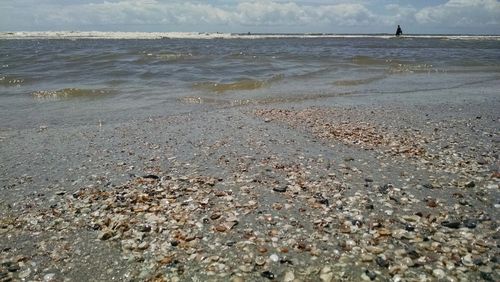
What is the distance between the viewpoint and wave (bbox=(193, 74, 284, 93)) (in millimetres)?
21925

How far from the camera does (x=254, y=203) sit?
6.94m

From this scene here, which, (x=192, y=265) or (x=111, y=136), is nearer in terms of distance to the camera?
(x=192, y=265)

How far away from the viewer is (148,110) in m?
16.0

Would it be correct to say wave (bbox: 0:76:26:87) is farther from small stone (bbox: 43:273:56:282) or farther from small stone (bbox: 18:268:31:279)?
small stone (bbox: 43:273:56:282)

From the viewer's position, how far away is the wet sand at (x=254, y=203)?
5230 mm

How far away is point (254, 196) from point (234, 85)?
53.3ft

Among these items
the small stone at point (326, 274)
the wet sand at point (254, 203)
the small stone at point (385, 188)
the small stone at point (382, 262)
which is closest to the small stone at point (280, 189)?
the wet sand at point (254, 203)

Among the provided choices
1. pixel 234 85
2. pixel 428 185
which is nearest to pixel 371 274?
pixel 428 185

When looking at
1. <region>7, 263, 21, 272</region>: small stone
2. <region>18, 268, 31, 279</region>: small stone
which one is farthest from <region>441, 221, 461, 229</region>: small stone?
<region>7, 263, 21, 272</region>: small stone

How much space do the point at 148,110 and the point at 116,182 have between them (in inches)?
329

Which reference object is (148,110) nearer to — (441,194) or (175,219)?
(175,219)

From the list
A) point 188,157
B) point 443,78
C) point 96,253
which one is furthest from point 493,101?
point 96,253

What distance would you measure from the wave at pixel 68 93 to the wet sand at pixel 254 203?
26.6 feet

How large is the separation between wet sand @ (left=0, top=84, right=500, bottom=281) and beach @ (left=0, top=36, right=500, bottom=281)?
3 centimetres
